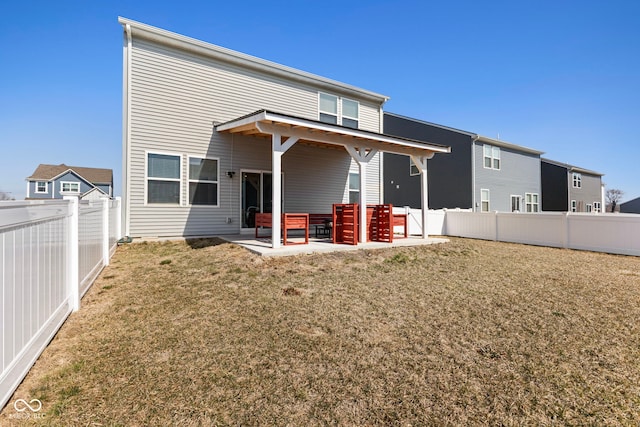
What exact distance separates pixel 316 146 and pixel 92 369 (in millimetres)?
9808

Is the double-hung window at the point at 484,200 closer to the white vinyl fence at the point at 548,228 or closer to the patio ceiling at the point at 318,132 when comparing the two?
the white vinyl fence at the point at 548,228

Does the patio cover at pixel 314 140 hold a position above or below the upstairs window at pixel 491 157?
below

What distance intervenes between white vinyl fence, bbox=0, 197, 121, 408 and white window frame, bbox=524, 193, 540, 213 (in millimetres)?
24148

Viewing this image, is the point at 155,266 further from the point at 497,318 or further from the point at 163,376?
the point at 497,318

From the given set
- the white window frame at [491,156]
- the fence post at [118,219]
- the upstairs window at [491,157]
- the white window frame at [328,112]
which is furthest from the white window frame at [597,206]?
the fence post at [118,219]

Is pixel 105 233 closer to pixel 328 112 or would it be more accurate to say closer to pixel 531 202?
pixel 328 112

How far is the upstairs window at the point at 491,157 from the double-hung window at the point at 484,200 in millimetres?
1531

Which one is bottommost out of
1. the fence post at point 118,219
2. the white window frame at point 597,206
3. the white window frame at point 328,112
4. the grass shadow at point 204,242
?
the grass shadow at point 204,242

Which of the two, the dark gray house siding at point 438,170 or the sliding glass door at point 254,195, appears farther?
the dark gray house siding at point 438,170

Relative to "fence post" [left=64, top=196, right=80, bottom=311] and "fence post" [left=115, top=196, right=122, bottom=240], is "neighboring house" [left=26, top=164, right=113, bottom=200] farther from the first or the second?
"fence post" [left=64, top=196, right=80, bottom=311]

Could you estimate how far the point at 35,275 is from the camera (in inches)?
99.0

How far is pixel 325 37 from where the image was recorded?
13469mm

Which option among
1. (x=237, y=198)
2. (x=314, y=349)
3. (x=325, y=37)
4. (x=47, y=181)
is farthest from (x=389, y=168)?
(x=47, y=181)

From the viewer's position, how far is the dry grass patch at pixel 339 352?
207cm
